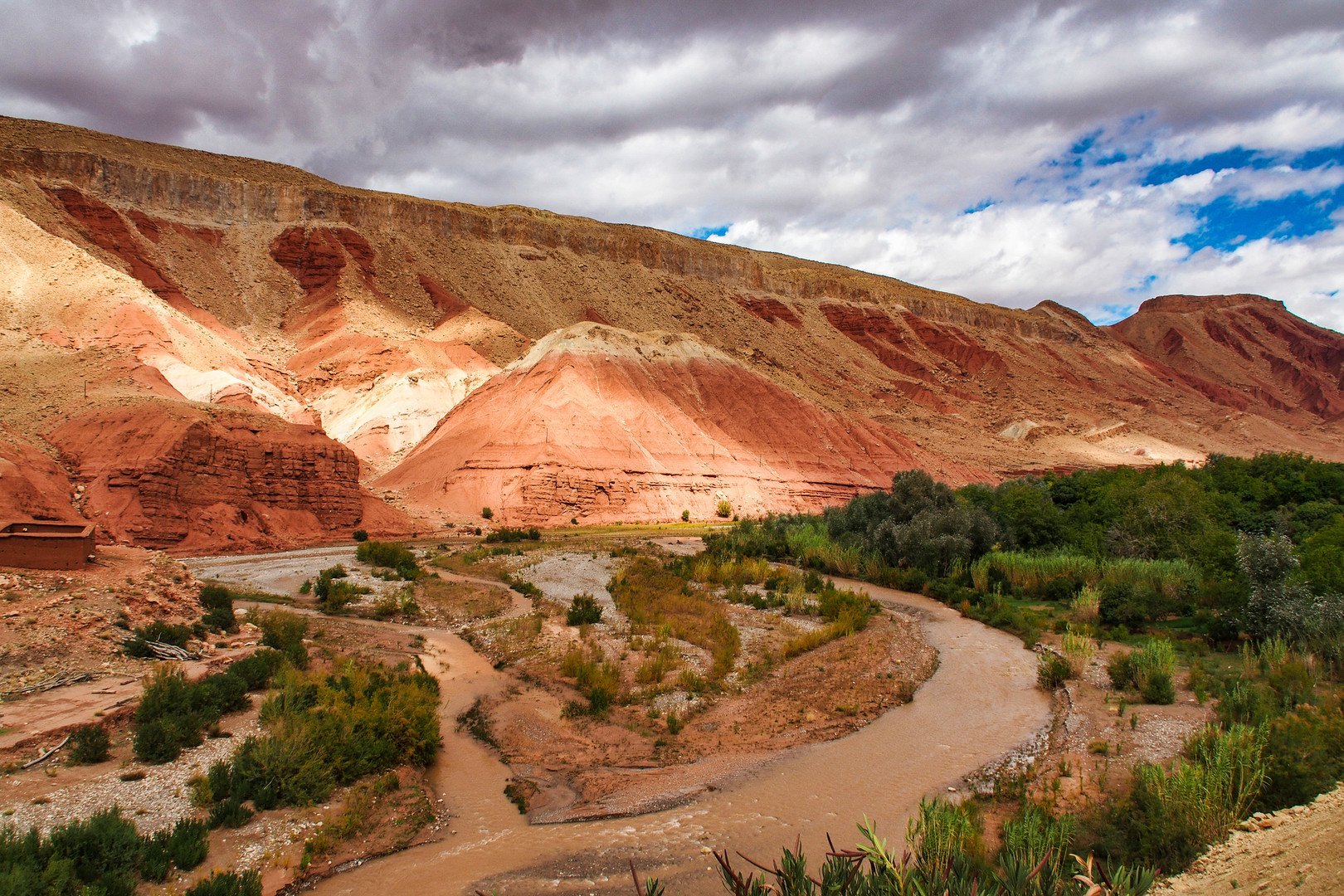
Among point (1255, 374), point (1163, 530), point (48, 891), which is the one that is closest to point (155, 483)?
point (48, 891)

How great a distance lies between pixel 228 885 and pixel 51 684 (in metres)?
6.09

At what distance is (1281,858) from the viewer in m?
5.80

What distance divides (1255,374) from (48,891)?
156173mm

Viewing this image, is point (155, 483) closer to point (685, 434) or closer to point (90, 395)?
point (90, 395)

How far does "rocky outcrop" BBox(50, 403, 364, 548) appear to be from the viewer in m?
29.5

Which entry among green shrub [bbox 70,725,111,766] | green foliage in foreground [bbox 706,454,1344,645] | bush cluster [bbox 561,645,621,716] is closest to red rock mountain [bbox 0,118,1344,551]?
green shrub [bbox 70,725,111,766]

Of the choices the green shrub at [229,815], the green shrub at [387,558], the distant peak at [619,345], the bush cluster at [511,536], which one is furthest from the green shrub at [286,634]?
the distant peak at [619,345]

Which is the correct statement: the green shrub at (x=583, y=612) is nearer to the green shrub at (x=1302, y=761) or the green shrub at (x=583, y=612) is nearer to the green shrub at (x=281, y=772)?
the green shrub at (x=281, y=772)

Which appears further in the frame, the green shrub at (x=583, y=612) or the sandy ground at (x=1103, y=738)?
the green shrub at (x=583, y=612)

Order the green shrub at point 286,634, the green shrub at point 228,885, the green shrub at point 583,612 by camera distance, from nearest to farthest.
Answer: the green shrub at point 228,885
the green shrub at point 286,634
the green shrub at point 583,612

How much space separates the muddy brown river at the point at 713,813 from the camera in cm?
855

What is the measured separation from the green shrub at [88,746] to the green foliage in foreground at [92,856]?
1.60m

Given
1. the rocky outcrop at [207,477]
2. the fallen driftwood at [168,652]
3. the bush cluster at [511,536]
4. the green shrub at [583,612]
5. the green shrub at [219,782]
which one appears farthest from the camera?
the bush cluster at [511,536]

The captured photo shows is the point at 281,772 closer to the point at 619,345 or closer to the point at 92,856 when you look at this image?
the point at 92,856
